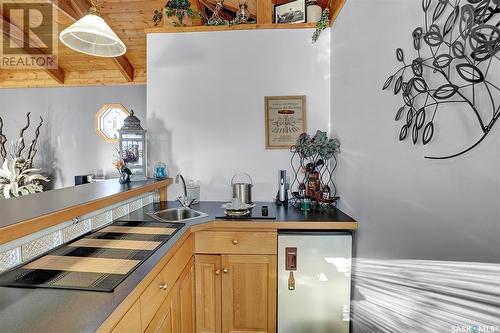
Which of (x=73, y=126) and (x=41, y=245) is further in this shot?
(x=73, y=126)

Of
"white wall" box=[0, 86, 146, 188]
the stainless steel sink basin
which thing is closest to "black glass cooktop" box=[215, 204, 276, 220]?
the stainless steel sink basin

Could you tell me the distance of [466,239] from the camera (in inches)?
28.9

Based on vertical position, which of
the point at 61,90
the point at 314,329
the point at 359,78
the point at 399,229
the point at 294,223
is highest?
the point at 61,90

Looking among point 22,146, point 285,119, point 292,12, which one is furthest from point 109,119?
point 292,12

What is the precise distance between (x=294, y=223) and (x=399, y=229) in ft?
2.09

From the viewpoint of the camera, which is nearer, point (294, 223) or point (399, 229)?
point (399, 229)

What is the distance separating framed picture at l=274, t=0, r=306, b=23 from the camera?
2221mm

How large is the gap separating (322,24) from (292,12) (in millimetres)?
335

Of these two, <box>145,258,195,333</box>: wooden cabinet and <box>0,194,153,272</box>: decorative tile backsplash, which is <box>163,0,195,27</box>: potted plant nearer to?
<box>0,194,153,272</box>: decorative tile backsplash

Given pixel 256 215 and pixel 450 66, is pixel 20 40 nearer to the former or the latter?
pixel 256 215

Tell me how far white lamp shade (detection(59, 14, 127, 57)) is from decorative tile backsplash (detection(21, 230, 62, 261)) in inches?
46.0

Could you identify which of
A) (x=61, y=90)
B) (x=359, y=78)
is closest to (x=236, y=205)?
(x=359, y=78)

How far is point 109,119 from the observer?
3891 millimetres

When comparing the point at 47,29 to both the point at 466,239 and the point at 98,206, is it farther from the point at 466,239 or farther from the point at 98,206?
the point at 466,239
